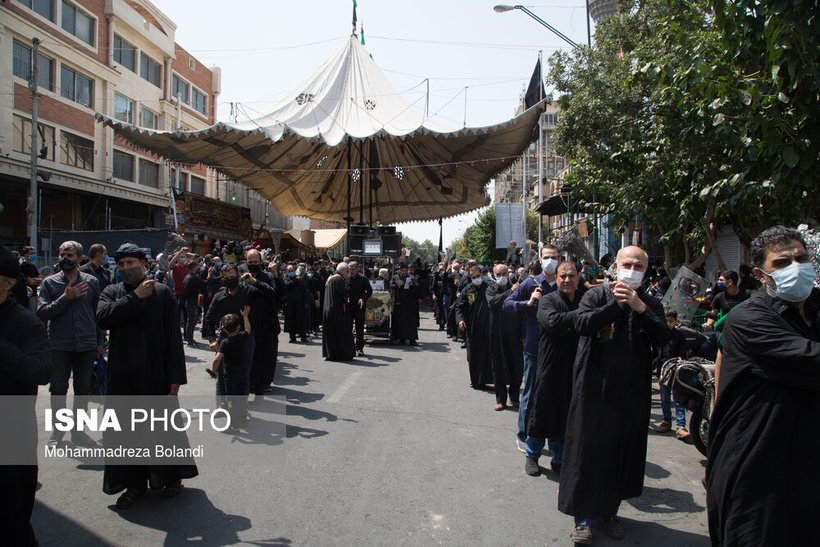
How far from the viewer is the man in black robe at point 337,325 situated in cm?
1031

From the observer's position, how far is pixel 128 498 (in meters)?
3.89

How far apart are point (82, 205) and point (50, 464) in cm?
2382

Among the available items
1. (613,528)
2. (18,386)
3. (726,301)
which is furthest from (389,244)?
(18,386)

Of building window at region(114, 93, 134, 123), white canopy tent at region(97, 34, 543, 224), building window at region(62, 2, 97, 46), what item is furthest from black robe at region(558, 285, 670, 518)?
building window at region(114, 93, 134, 123)

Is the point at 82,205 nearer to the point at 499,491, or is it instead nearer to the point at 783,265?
the point at 499,491

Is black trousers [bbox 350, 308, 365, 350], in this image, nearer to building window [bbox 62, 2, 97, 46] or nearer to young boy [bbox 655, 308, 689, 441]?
young boy [bbox 655, 308, 689, 441]

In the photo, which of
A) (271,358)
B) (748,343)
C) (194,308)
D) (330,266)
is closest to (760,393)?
(748,343)

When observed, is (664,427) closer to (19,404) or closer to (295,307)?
(19,404)

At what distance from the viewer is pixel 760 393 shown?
2523 millimetres

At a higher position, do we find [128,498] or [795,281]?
[795,281]

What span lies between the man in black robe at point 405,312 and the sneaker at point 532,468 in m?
8.45

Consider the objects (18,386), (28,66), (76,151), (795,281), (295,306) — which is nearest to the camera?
(795,281)

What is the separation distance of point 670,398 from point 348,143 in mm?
14666

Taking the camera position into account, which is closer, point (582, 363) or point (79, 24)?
point (582, 363)
